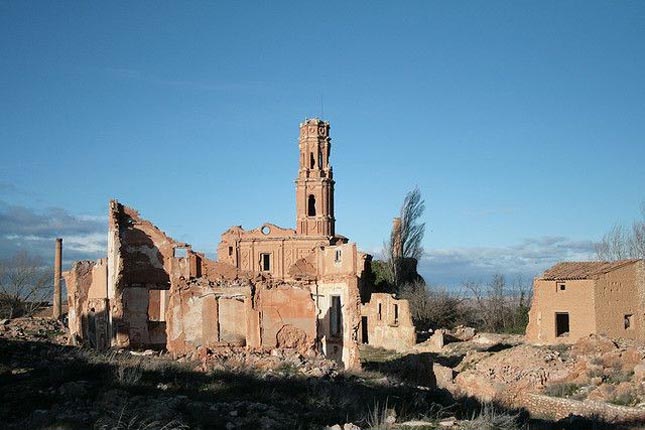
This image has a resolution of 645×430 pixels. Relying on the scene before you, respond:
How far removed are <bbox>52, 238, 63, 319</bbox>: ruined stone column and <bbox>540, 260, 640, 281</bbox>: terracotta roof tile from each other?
20.8 metres

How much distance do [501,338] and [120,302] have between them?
18.3 metres

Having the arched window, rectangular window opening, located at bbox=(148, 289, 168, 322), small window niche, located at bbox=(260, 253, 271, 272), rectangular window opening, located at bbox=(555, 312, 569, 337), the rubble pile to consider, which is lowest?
rectangular window opening, located at bbox=(555, 312, 569, 337)

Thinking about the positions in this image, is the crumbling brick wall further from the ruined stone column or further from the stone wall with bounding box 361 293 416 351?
the stone wall with bounding box 361 293 416 351

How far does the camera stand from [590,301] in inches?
1142

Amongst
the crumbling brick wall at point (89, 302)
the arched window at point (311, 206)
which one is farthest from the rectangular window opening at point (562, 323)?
the arched window at point (311, 206)

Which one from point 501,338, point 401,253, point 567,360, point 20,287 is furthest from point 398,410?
point 401,253

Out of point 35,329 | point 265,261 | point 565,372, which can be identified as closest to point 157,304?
point 35,329

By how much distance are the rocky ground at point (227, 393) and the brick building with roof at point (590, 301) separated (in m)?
6.20

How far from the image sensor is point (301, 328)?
809 inches

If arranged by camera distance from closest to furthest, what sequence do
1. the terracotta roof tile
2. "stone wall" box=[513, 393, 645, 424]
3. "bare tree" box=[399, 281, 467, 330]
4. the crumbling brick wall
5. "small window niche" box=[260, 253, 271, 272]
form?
"stone wall" box=[513, 393, 645, 424], the crumbling brick wall, the terracotta roof tile, "bare tree" box=[399, 281, 467, 330], "small window niche" box=[260, 253, 271, 272]

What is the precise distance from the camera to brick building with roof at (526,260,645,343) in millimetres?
29078

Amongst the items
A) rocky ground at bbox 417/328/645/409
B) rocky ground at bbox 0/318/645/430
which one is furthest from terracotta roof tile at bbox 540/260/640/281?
rocky ground at bbox 0/318/645/430

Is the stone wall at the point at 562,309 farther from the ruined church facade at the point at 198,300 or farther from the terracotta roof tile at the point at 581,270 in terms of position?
the ruined church facade at the point at 198,300

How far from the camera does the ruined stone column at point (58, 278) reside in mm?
33875
